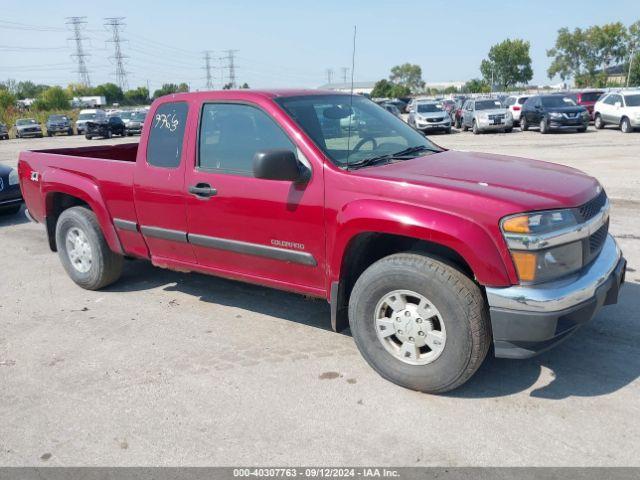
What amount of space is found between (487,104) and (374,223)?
25.7 m

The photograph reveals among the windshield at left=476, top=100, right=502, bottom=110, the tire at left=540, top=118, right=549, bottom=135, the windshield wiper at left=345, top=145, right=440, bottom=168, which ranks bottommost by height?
the tire at left=540, top=118, right=549, bottom=135

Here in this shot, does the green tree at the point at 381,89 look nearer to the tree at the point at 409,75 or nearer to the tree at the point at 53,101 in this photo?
the tree at the point at 53,101

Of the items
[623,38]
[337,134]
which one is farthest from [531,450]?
[623,38]

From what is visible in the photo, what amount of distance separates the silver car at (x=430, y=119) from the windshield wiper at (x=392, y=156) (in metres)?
23.6

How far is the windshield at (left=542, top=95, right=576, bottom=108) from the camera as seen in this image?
79.6 ft

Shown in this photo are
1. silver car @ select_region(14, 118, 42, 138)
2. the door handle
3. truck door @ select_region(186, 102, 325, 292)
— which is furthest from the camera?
silver car @ select_region(14, 118, 42, 138)

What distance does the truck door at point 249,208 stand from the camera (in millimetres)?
4008

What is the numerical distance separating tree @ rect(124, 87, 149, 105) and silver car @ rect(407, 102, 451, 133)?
77.3m

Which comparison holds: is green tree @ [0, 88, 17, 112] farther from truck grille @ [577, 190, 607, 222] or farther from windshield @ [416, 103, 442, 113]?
truck grille @ [577, 190, 607, 222]

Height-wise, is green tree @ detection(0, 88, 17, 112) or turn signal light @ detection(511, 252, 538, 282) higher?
green tree @ detection(0, 88, 17, 112)

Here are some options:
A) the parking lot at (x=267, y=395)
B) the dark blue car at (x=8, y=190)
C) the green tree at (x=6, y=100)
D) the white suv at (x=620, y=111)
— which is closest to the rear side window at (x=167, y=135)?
the parking lot at (x=267, y=395)

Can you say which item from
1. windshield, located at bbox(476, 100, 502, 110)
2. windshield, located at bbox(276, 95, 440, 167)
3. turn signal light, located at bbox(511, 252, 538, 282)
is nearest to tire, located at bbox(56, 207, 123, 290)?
windshield, located at bbox(276, 95, 440, 167)

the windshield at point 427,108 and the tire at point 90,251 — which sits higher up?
the windshield at point 427,108

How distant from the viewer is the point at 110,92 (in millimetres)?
101062
